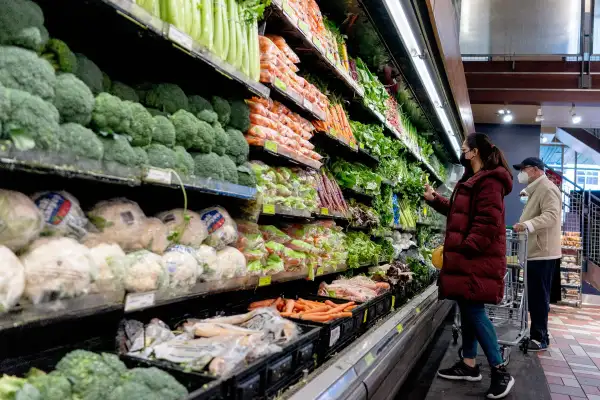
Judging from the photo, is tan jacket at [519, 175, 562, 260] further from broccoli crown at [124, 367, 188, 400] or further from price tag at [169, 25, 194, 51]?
broccoli crown at [124, 367, 188, 400]

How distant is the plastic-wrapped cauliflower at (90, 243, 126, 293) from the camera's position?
1.50 meters

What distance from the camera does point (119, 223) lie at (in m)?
1.69

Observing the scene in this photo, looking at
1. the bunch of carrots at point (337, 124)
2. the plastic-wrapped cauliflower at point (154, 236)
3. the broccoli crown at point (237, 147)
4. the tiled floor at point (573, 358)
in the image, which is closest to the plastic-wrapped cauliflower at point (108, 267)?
the plastic-wrapped cauliflower at point (154, 236)

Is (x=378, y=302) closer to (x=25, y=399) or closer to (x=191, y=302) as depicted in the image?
(x=191, y=302)

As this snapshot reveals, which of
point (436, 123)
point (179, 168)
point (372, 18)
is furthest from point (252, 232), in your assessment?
point (436, 123)

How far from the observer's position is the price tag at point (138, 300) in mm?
1522

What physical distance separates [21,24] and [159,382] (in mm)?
953

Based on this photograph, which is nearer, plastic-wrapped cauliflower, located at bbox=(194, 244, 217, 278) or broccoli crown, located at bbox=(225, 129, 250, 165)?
plastic-wrapped cauliflower, located at bbox=(194, 244, 217, 278)

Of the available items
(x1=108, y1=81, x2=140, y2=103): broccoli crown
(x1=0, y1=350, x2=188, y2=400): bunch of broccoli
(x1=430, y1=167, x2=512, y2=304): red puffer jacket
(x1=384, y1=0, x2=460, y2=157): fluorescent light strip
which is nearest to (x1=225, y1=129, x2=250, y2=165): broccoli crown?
(x1=108, y1=81, x2=140, y2=103): broccoli crown

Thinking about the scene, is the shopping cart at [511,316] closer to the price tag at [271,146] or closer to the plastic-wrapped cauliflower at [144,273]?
the price tag at [271,146]

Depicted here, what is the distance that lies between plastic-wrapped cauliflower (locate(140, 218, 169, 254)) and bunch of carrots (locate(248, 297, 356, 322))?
0.85 metres

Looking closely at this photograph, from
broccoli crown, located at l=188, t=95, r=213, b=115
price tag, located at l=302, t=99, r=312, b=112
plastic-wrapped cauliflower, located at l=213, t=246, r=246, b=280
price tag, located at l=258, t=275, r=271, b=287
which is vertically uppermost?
price tag, located at l=302, t=99, r=312, b=112

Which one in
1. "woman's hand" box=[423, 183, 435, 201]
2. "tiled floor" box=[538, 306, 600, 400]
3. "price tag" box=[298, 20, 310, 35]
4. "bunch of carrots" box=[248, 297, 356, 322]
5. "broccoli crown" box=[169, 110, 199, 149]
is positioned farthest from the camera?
"woman's hand" box=[423, 183, 435, 201]

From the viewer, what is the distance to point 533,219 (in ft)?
17.3
